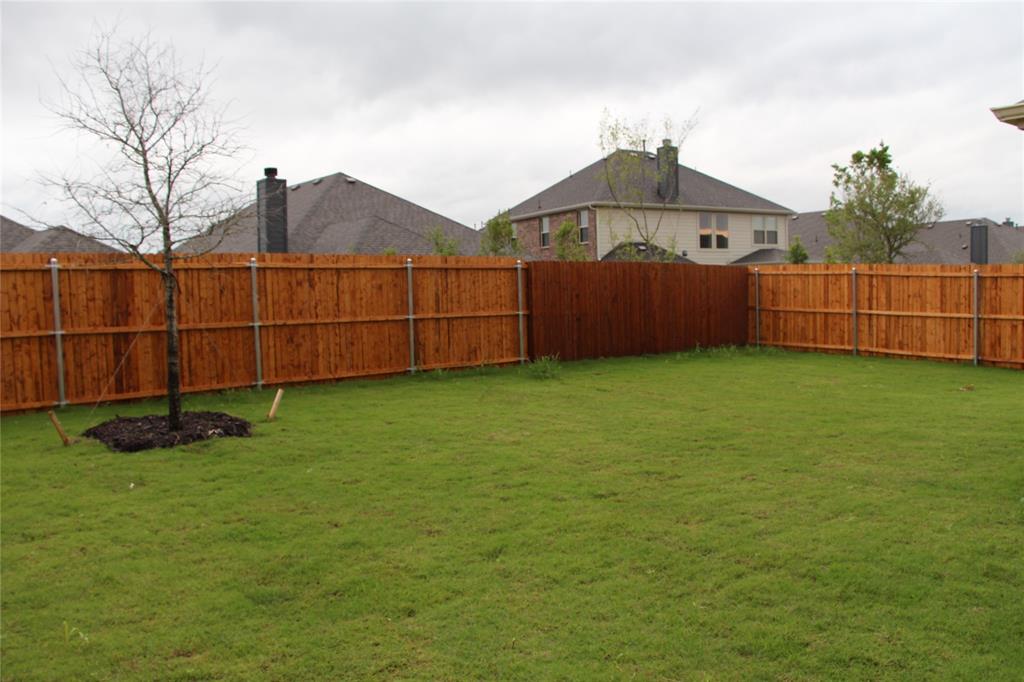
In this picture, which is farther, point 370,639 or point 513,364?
point 513,364

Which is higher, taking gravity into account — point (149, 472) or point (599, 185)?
point (599, 185)

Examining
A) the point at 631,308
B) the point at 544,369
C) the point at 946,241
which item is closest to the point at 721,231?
the point at 946,241

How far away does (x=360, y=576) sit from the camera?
4480 millimetres

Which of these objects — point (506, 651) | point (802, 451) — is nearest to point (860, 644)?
point (506, 651)

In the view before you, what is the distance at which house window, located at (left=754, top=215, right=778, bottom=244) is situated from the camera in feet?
110

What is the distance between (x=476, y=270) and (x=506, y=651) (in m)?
11.1

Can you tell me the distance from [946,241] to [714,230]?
498 inches

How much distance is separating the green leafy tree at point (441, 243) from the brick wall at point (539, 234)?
18.4 feet

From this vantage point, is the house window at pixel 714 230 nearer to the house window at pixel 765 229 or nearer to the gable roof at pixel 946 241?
the house window at pixel 765 229

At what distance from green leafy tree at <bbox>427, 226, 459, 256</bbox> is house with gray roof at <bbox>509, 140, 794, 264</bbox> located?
558cm

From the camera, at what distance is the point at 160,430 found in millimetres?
8359

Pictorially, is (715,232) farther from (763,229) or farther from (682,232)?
(763,229)

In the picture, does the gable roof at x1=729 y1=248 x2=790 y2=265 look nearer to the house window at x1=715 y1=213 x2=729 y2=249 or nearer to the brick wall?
the house window at x1=715 y1=213 x2=729 y2=249

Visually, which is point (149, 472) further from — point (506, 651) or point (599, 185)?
point (599, 185)
